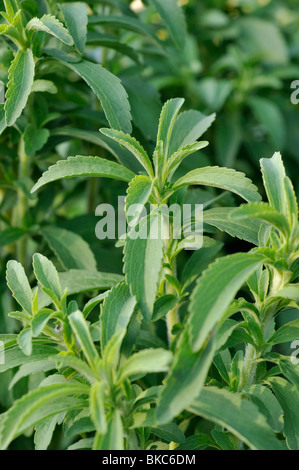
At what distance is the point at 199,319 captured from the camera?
1.60ft

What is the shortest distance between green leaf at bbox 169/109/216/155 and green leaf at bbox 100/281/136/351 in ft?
0.68

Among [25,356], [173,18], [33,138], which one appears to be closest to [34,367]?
[25,356]

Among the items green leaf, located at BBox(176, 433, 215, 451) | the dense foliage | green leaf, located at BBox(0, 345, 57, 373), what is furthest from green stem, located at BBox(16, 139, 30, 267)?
green leaf, located at BBox(176, 433, 215, 451)

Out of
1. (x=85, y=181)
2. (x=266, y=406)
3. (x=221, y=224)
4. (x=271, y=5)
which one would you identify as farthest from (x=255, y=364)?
(x=271, y=5)

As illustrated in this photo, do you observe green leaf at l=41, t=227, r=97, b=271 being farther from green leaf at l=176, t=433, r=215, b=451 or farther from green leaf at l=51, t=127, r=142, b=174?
green leaf at l=176, t=433, r=215, b=451

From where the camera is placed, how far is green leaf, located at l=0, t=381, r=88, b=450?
1.61 feet

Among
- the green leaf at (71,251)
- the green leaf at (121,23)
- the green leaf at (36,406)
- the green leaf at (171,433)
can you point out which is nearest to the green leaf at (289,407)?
the green leaf at (171,433)

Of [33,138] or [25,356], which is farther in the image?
[33,138]

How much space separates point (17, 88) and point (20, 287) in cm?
23

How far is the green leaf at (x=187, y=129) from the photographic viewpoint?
71 cm

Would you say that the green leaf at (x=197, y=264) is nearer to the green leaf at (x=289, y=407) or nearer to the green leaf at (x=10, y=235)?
the green leaf at (x=289, y=407)

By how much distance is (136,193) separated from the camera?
596 mm

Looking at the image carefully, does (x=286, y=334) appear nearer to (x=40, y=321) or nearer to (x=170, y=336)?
(x=170, y=336)
